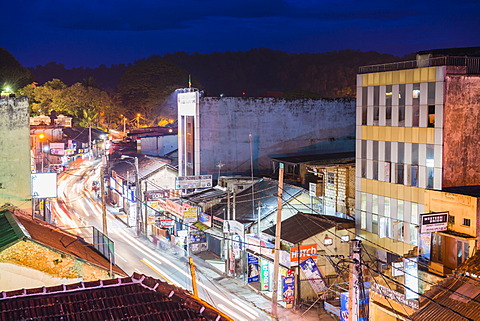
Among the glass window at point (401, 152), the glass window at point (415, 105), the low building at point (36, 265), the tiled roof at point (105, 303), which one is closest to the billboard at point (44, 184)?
the low building at point (36, 265)

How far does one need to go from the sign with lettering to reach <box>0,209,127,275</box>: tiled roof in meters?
12.9

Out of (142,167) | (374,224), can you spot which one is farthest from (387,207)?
(142,167)

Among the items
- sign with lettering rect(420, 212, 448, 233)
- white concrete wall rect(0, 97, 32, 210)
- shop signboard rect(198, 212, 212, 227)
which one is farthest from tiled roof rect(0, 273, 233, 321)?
shop signboard rect(198, 212, 212, 227)

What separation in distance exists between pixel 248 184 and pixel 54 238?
23083 millimetres

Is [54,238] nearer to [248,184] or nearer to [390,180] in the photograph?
[390,180]

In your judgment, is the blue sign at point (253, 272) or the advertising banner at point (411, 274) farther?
the blue sign at point (253, 272)

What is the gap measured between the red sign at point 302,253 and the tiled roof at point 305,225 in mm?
447

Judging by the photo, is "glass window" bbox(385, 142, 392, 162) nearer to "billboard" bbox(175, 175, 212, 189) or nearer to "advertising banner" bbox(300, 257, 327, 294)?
"advertising banner" bbox(300, 257, 327, 294)

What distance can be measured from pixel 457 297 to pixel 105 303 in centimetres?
1447

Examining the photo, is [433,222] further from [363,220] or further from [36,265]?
[36,265]

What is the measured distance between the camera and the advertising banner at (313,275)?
3042 centimetres

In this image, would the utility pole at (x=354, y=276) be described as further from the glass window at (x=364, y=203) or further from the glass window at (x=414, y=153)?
the glass window at (x=364, y=203)

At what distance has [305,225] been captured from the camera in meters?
32.1

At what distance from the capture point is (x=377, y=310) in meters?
24.3
